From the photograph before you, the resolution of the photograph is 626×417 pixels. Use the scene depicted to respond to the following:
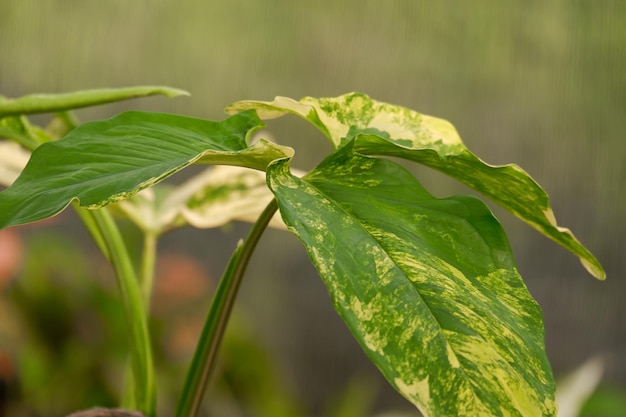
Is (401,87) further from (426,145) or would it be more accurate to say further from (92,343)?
(426,145)

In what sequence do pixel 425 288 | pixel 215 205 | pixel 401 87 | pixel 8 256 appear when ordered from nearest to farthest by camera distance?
pixel 425 288, pixel 215 205, pixel 8 256, pixel 401 87

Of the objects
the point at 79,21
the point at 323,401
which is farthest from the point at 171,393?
the point at 79,21

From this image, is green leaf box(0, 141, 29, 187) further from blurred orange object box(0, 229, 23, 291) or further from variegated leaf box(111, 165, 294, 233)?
blurred orange object box(0, 229, 23, 291)

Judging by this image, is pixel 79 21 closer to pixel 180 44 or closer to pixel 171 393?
pixel 180 44

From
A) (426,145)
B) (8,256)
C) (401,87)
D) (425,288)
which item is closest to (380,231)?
(425,288)

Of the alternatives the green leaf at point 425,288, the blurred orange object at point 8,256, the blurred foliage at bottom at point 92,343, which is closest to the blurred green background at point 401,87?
the blurred foliage at bottom at point 92,343

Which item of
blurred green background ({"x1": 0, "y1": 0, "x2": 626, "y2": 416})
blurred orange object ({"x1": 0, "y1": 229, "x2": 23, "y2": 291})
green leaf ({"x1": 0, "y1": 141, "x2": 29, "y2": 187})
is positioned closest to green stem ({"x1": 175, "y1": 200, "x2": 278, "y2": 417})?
green leaf ({"x1": 0, "y1": 141, "x2": 29, "y2": 187})
